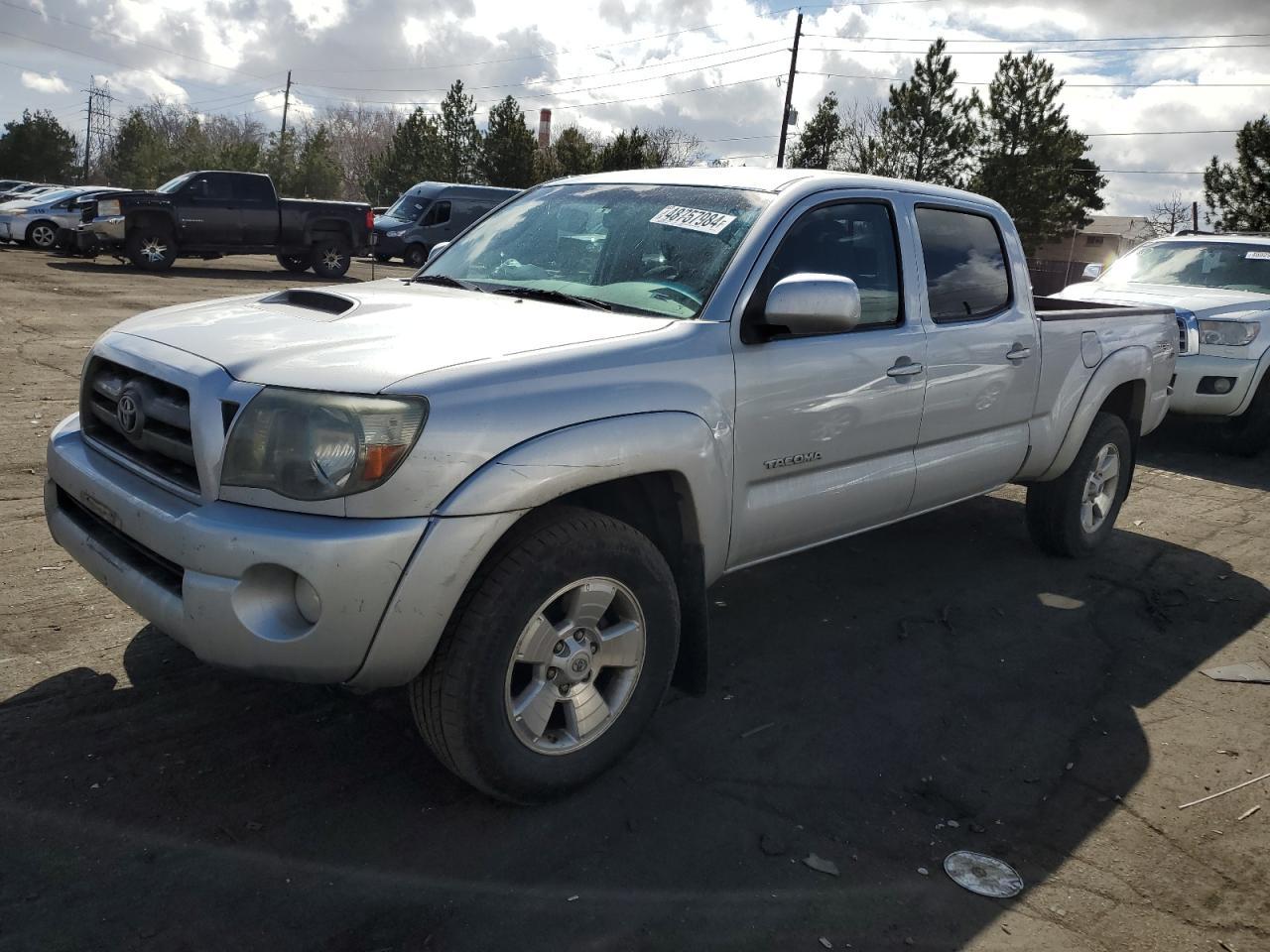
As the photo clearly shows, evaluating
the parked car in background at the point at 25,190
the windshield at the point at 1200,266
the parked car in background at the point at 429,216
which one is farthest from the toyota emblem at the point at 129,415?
the parked car in background at the point at 25,190

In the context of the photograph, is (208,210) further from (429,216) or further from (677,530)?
(677,530)

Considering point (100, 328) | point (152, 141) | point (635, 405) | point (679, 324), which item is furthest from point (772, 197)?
point (152, 141)

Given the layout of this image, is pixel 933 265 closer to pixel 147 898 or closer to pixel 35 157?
pixel 147 898

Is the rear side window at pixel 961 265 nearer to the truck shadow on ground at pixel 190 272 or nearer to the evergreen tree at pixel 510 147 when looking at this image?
the truck shadow on ground at pixel 190 272

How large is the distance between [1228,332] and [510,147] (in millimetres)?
38050

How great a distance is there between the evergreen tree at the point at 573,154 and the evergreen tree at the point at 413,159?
8.22m

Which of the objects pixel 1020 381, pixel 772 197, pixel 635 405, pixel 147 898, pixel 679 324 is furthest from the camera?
pixel 1020 381

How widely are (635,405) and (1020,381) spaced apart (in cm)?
246

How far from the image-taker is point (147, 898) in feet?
8.29

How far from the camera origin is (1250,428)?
870 cm

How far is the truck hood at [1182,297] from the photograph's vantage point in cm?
869

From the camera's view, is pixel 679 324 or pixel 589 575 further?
pixel 679 324

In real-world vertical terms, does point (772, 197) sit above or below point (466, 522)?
above

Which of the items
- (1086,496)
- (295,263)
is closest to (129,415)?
(1086,496)
